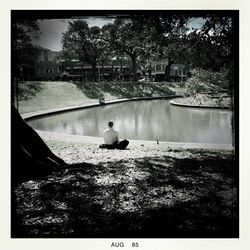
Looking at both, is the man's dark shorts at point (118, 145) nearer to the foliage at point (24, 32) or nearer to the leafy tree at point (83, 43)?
the leafy tree at point (83, 43)

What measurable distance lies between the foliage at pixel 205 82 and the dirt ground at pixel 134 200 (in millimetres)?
1420

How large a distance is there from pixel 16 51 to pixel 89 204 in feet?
10.1

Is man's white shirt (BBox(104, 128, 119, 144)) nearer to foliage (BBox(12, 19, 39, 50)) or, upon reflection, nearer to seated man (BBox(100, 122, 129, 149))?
A: seated man (BBox(100, 122, 129, 149))

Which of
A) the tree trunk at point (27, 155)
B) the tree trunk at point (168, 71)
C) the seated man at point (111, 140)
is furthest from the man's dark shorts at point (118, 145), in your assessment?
the tree trunk at point (168, 71)

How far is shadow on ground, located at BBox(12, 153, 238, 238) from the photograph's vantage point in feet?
17.4

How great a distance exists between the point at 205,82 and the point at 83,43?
→ 2.83 metres

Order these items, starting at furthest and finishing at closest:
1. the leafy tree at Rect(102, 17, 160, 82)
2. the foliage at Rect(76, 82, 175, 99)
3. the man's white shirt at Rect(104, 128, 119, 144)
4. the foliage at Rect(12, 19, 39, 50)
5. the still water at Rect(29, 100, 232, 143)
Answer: the still water at Rect(29, 100, 232, 143), the foliage at Rect(76, 82, 175, 99), the man's white shirt at Rect(104, 128, 119, 144), the leafy tree at Rect(102, 17, 160, 82), the foliage at Rect(12, 19, 39, 50)

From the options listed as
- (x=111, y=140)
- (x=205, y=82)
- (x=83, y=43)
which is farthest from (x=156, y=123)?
(x=83, y=43)

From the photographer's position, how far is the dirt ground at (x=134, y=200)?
529cm

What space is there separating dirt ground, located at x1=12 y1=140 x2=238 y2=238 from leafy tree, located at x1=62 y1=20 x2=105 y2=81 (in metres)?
2.31

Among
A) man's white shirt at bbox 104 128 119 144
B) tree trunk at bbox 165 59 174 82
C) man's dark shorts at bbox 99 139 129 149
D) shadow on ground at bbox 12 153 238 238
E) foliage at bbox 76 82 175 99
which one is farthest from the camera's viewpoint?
foliage at bbox 76 82 175 99

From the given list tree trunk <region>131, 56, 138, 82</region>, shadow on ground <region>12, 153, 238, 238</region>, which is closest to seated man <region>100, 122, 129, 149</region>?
shadow on ground <region>12, 153, 238, 238</region>

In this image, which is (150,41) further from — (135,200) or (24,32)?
(135,200)
